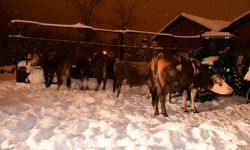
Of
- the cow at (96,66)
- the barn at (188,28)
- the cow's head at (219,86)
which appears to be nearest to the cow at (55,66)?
the cow at (96,66)

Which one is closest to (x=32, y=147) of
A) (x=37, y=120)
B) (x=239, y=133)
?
(x=37, y=120)

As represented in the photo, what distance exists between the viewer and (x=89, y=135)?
6.97 metres

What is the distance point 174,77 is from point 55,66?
466 centimetres

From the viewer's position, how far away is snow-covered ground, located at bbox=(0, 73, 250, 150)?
6.66m

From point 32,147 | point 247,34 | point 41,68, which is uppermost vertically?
point 247,34

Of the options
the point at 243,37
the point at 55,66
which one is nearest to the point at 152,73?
the point at 55,66

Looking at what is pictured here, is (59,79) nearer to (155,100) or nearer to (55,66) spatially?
(55,66)

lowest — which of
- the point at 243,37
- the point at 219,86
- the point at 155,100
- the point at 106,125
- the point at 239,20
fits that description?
the point at 106,125

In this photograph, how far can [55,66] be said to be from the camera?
13086 millimetres

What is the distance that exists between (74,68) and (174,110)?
4381 millimetres

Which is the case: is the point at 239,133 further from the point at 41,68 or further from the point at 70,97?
the point at 41,68

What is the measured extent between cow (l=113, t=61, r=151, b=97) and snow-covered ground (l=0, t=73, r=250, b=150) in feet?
4.19

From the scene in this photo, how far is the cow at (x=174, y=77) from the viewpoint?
384 inches

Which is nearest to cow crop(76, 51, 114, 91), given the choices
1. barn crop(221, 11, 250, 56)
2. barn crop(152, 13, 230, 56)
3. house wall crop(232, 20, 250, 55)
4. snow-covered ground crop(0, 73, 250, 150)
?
snow-covered ground crop(0, 73, 250, 150)
